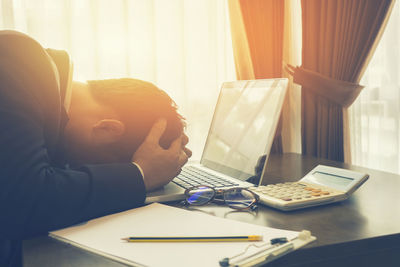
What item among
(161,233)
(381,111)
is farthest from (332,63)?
(161,233)

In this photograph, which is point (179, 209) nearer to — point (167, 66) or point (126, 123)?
point (126, 123)

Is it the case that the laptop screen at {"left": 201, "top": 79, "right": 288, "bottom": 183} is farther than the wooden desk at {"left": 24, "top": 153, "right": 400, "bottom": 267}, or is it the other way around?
the laptop screen at {"left": 201, "top": 79, "right": 288, "bottom": 183}

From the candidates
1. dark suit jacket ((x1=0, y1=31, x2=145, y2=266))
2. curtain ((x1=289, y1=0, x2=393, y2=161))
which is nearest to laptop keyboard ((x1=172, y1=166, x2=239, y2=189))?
dark suit jacket ((x1=0, y1=31, x2=145, y2=266))

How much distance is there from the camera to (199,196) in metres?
0.73

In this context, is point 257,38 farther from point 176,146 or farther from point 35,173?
point 35,173

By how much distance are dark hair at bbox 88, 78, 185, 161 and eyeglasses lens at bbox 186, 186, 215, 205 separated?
0.60ft

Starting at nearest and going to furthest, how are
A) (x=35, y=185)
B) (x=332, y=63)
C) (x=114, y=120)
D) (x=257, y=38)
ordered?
(x=35, y=185) → (x=114, y=120) → (x=332, y=63) → (x=257, y=38)

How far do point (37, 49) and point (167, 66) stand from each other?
44.3 inches

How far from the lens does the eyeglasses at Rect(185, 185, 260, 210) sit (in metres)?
0.69

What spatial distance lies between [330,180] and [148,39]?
1224mm

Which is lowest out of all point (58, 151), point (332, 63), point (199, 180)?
point (199, 180)

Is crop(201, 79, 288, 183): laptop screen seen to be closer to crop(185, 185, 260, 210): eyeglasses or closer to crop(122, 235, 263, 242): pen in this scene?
crop(185, 185, 260, 210): eyeglasses

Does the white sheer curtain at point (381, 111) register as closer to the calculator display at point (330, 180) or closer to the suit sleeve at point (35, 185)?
the calculator display at point (330, 180)

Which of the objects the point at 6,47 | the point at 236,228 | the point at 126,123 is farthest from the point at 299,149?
the point at 6,47
